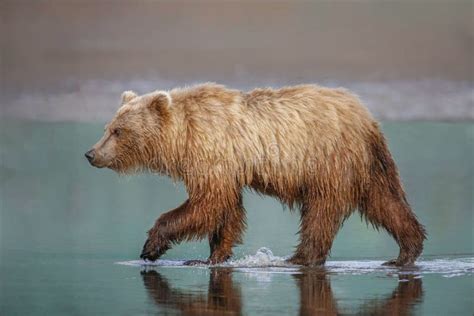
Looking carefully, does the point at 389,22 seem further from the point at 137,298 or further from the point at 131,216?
the point at 137,298

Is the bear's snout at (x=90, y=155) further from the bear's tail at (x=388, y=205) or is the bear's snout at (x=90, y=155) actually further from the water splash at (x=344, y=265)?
the bear's tail at (x=388, y=205)

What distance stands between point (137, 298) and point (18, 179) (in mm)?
6964

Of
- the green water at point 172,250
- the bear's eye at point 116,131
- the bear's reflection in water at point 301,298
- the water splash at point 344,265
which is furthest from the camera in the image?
the bear's eye at point 116,131

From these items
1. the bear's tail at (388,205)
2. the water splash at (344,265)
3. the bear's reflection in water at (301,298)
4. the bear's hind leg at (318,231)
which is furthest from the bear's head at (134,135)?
the bear's tail at (388,205)

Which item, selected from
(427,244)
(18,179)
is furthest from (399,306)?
(18,179)

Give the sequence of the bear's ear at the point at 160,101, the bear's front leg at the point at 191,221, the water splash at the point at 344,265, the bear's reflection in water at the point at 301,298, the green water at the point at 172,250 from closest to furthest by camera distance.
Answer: the bear's reflection in water at the point at 301,298, the green water at the point at 172,250, the water splash at the point at 344,265, the bear's front leg at the point at 191,221, the bear's ear at the point at 160,101

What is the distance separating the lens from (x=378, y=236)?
13.9 m

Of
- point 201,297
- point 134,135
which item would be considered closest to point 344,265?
point 201,297

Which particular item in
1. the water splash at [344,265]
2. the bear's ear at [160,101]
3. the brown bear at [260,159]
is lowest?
the water splash at [344,265]

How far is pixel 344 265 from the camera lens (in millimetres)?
10930

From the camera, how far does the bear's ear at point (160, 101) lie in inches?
434

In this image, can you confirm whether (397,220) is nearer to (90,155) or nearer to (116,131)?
(116,131)

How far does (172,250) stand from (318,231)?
2.45m

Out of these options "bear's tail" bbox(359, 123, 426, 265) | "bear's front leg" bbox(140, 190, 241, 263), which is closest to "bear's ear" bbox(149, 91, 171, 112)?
"bear's front leg" bbox(140, 190, 241, 263)
